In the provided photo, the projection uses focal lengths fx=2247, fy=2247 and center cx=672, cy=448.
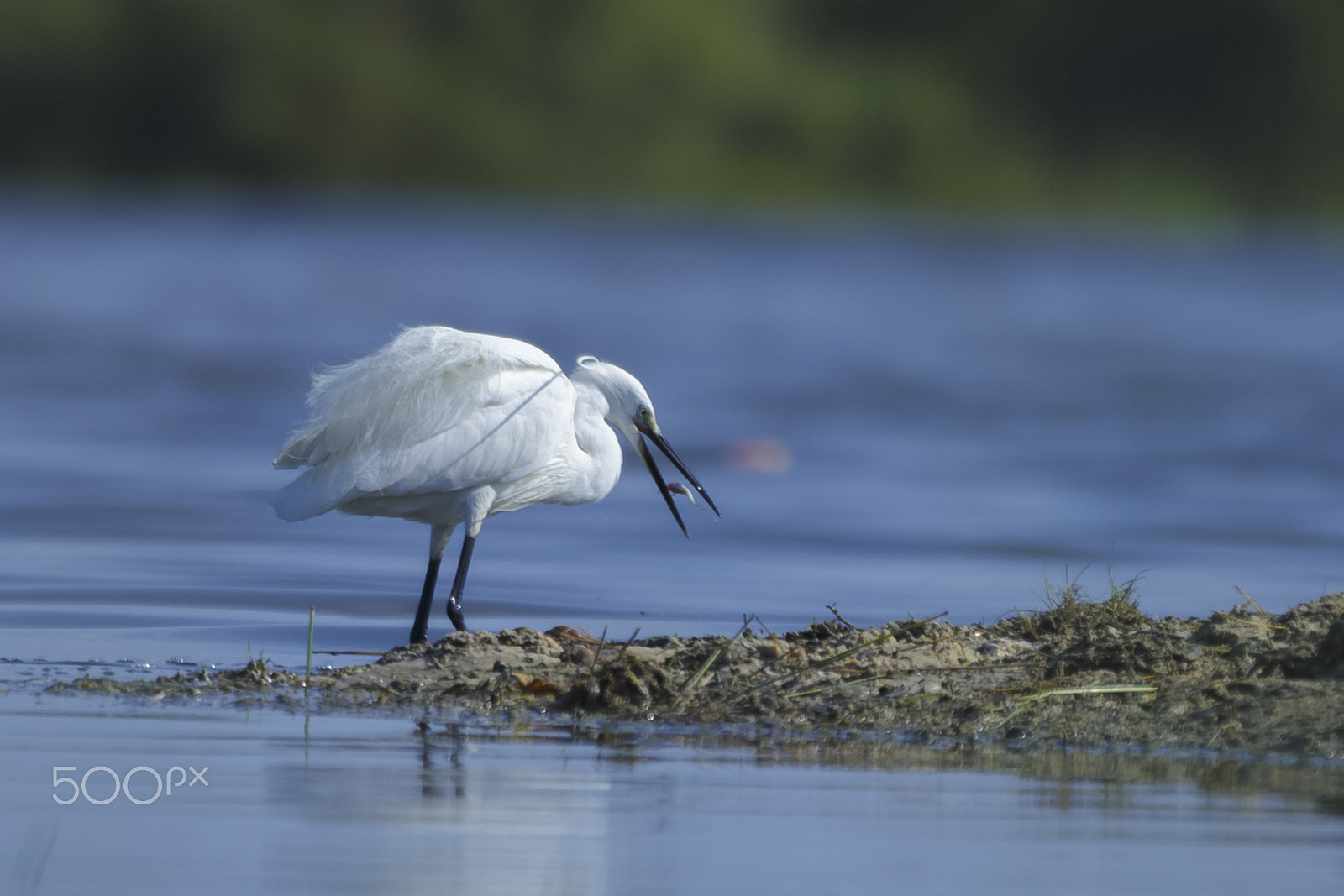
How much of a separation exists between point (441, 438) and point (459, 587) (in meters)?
0.67

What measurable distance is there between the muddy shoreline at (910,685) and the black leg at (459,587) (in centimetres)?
51

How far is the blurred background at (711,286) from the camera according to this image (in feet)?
37.9

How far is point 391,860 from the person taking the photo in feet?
16.7

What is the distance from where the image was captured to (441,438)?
27.1 ft

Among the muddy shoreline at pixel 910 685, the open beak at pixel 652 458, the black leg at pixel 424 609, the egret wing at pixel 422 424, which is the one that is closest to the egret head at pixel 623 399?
the open beak at pixel 652 458

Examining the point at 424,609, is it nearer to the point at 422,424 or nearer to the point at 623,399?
the point at 422,424

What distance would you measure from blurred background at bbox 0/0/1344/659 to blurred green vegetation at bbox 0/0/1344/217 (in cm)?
→ 15

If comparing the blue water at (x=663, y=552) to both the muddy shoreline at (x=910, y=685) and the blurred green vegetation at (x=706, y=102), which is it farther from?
the blurred green vegetation at (x=706, y=102)

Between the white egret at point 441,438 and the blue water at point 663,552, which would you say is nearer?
the blue water at point 663,552

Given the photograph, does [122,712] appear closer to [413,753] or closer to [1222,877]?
[413,753]

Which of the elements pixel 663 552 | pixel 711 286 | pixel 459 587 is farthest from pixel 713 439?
pixel 711 286


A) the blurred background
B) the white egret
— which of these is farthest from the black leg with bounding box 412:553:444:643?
the blurred background

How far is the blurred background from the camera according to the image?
455 inches

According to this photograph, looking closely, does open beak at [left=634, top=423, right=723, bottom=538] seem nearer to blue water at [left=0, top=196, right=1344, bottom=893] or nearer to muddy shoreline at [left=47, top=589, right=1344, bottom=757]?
blue water at [left=0, top=196, right=1344, bottom=893]
